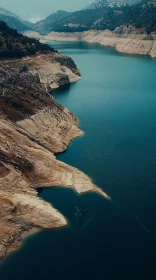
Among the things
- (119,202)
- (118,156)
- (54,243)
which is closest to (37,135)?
(118,156)

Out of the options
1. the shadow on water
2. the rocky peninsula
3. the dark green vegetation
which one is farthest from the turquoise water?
the dark green vegetation

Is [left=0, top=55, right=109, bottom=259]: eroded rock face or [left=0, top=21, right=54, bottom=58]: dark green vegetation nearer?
[left=0, top=55, right=109, bottom=259]: eroded rock face

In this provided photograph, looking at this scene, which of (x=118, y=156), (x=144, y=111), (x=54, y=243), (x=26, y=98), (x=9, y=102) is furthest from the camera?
(x=144, y=111)

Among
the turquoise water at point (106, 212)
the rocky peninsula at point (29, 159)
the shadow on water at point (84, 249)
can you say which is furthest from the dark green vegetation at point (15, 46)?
the shadow on water at point (84, 249)

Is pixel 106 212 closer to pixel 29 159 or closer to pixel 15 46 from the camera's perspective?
pixel 29 159

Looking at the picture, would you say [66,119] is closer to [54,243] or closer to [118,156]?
[118,156]

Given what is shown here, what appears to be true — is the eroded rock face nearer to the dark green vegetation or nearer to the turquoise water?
the turquoise water
